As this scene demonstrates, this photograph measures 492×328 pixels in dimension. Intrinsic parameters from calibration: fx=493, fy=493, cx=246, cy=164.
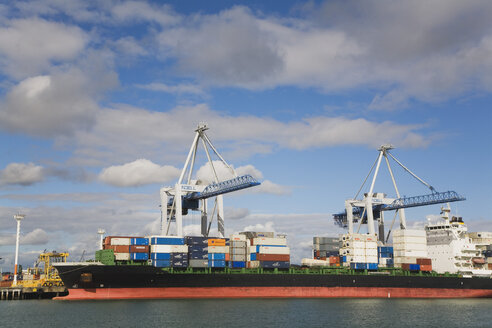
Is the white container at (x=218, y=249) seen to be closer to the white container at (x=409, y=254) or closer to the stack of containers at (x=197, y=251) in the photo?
the stack of containers at (x=197, y=251)

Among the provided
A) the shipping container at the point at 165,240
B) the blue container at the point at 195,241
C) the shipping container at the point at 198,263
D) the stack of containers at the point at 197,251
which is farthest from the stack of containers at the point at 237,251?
the shipping container at the point at 165,240

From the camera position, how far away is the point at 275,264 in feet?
201

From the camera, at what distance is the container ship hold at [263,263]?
55031mm

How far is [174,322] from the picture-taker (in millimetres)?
39406

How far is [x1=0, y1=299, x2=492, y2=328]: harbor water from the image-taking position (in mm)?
39844

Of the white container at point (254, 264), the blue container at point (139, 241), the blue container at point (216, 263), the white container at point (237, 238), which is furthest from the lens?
the white container at point (237, 238)

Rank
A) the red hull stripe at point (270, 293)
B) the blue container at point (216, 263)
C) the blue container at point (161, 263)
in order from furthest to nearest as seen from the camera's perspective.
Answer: the blue container at point (216, 263) → the blue container at point (161, 263) → the red hull stripe at point (270, 293)

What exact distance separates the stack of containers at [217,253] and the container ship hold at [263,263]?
4.7 inches

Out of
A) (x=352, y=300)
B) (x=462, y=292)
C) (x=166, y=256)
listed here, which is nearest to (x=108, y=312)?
(x=166, y=256)

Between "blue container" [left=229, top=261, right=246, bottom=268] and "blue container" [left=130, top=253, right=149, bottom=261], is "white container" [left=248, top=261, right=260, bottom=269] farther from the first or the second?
"blue container" [left=130, top=253, right=149, bottom=261]

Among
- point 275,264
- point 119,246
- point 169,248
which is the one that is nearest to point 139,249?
point 119,246

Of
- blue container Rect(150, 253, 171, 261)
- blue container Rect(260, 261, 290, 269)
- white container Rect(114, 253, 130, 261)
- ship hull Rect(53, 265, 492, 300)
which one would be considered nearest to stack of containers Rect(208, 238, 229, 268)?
ship hull Rect(53, 265, 492, 300)

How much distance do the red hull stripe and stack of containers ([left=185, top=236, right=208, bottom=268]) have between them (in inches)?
119

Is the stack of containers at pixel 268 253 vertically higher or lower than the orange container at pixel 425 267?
higher
